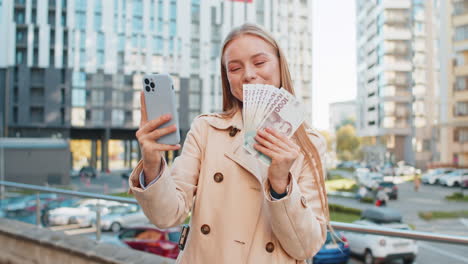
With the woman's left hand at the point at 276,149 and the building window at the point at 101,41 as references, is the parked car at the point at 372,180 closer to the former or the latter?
the building window at the point at 101,41

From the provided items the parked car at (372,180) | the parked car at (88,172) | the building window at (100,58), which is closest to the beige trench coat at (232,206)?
the parked car at (372,180)

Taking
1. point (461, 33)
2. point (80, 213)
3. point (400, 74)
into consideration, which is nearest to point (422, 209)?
point (400, 74)

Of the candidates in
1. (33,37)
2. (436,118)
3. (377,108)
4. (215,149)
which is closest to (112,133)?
(33,37)

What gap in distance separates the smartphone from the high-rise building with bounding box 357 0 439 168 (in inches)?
1028

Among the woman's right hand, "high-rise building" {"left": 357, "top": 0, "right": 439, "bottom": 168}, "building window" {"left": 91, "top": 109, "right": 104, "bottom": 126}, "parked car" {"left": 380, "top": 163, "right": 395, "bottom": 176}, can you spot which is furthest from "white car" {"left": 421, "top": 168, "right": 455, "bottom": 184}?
the woman's right hand

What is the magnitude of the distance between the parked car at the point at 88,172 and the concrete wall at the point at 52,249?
25934 millimetres

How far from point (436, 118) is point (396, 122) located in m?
3.70

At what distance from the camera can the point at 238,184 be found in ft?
2.46

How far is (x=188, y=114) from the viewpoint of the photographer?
28406 millimetres

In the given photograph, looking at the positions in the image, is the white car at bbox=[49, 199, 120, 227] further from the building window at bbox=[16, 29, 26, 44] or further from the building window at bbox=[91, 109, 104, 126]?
the building window at bbox=[16, 29, 26, 44]

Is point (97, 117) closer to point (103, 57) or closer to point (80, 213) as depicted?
point (103, 57)

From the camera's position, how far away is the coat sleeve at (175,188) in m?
0.70

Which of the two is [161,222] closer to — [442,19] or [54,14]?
[442,19]

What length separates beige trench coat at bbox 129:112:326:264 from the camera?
0.69 meters
